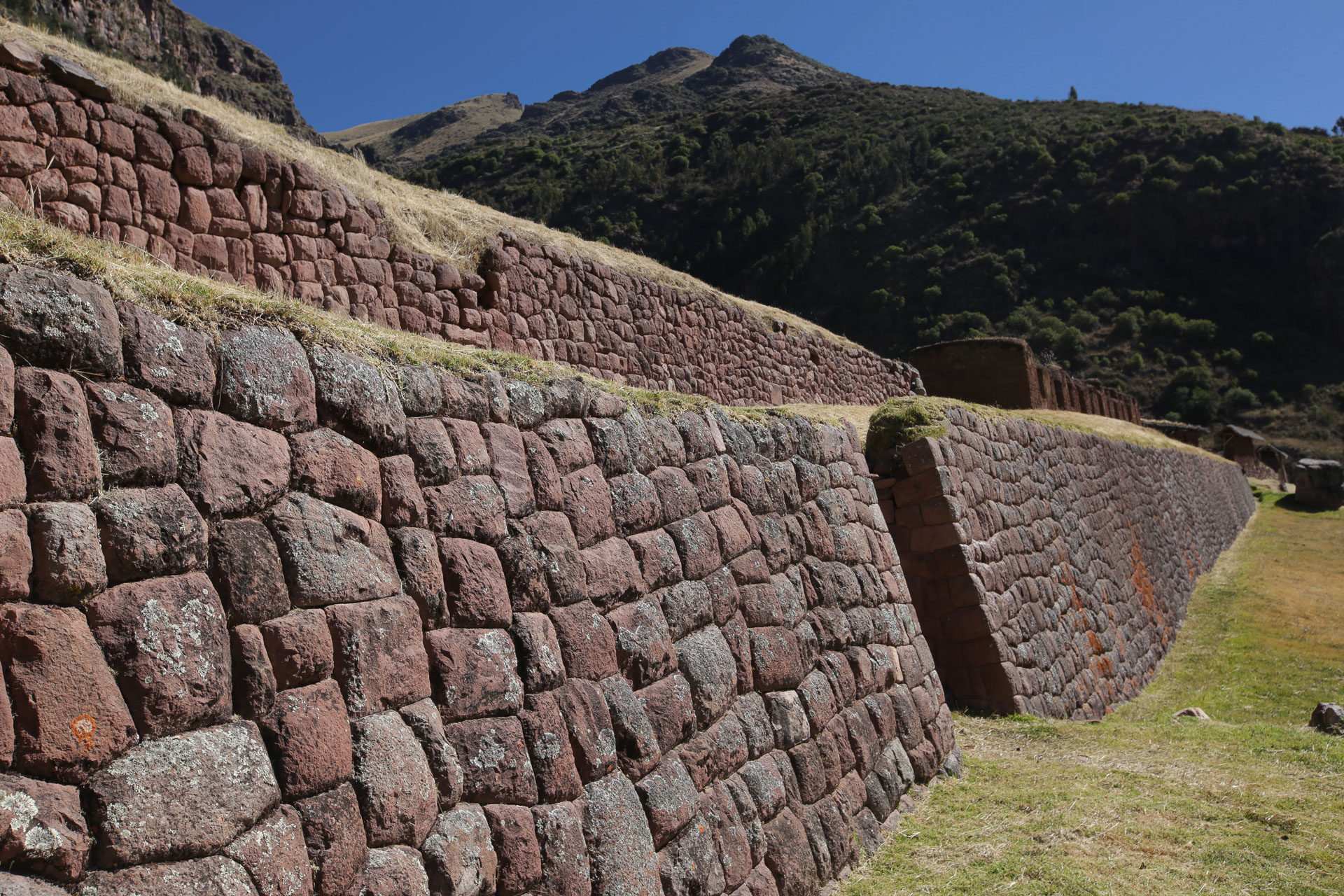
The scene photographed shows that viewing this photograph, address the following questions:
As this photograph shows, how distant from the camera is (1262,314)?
53031mm

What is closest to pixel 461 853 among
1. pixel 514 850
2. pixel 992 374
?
pixel 514 850

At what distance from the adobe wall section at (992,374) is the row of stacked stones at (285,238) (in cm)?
873

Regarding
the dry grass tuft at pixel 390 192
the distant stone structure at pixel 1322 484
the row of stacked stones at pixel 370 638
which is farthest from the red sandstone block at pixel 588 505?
the distant stone structure at pixel 1322 484

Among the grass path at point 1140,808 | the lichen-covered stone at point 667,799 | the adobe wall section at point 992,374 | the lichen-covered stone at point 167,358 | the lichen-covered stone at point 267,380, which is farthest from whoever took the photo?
the adobe wall section at point 992,374

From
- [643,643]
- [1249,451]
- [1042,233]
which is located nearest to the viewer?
[643,643]

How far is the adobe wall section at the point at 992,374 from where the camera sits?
65.9 feet

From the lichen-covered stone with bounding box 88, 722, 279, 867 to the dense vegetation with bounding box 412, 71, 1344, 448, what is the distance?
46.1 meters

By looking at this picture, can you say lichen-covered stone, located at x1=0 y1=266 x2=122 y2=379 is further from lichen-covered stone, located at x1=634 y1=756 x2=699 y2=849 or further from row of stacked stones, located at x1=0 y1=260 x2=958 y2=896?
lichen-covered stone, located at x1=634 y1=756 x2=699 y2=849

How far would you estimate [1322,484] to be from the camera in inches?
1257

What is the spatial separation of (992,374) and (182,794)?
20.1m

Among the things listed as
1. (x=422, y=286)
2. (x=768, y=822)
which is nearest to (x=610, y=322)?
(x=422, y=286)

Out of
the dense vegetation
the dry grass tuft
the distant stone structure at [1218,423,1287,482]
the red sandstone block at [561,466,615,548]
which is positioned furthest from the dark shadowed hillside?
the distant stone structure at [1218,423,1287,482]

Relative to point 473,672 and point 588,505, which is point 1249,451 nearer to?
point 588,505

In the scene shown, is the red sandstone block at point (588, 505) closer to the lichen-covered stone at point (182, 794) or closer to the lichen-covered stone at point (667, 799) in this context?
the lichen-covered stone at point (667, 799)
